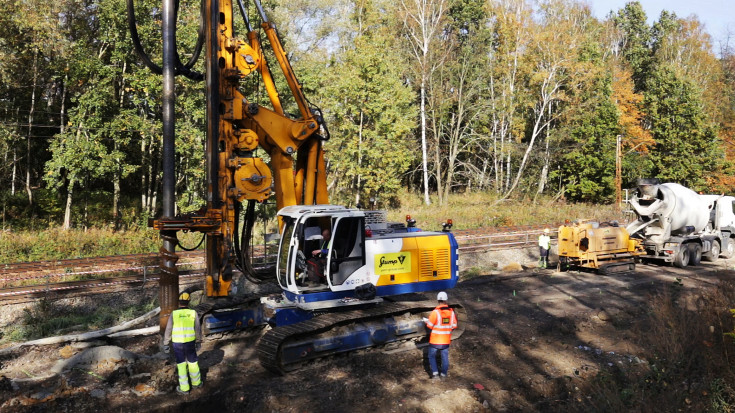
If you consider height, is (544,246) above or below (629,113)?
below

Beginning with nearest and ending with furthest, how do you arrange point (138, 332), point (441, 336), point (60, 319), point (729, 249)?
point (441, 336)
point (138, 332)
point (60, 319)
point (729, 249)

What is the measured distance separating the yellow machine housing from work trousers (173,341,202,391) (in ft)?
45.5

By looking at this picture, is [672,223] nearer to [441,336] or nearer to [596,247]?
[596,247]

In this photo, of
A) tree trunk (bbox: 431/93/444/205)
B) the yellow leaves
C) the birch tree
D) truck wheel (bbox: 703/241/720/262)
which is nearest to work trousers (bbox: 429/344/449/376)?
truck wheel (bbox: 703/241/720/262)

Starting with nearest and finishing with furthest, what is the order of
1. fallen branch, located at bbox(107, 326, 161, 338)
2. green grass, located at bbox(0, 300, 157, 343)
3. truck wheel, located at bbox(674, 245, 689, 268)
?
fallen branch, located at bbox(107, 326, 161, 338) → green grass, located at bbox(0, 300, 157, 343) → truck wheel, located at bbox(674, 245, 689, 268)

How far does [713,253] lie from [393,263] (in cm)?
1746

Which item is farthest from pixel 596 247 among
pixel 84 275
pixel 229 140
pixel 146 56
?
pixel 84 275

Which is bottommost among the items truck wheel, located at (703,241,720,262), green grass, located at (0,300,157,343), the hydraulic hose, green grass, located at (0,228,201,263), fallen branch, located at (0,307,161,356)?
green grass, located at (0,300,157,343)

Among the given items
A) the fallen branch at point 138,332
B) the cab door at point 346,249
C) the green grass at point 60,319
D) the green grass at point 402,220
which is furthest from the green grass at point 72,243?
the cab door at point 346,249

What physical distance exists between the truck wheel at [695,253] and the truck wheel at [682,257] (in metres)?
0.26

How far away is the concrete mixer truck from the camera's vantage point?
1978 centimetres

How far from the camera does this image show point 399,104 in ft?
109

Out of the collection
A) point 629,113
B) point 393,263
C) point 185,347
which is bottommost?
point 185,347

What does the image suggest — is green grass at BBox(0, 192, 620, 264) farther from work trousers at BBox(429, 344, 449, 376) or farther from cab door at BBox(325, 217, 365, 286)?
work trousers at BBox(429, 344, 449, 376)
